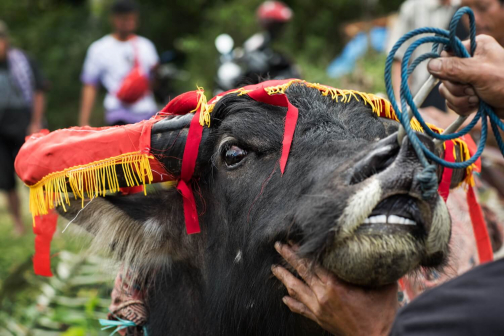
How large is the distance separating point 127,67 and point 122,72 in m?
0.11

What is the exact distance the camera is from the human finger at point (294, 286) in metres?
1.98

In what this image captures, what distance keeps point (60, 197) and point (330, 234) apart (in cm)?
124

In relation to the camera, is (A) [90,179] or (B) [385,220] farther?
(A) [90,179]

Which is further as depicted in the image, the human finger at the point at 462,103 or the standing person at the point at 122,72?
the standing person at the point at 122,72

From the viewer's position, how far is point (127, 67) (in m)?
7.15

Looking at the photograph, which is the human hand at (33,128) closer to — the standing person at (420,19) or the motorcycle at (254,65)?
the motorcycle at (254,65)

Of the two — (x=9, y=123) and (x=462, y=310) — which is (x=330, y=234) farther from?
(x=9, y=123)

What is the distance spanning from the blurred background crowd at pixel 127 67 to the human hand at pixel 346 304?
4.39 ft

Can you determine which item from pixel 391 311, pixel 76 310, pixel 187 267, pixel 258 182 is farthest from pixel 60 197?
pixel 76 310

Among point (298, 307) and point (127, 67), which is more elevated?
point (127, 67)

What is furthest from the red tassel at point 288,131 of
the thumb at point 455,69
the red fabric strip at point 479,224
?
the red fabric strip at point 479,224

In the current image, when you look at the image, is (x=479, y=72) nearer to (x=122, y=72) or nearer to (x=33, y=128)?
(x=122, y=72)

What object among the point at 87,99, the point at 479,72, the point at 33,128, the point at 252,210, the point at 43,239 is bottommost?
the point at 43,239

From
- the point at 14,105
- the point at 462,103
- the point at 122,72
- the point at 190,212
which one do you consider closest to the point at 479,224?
the point at 462,103
